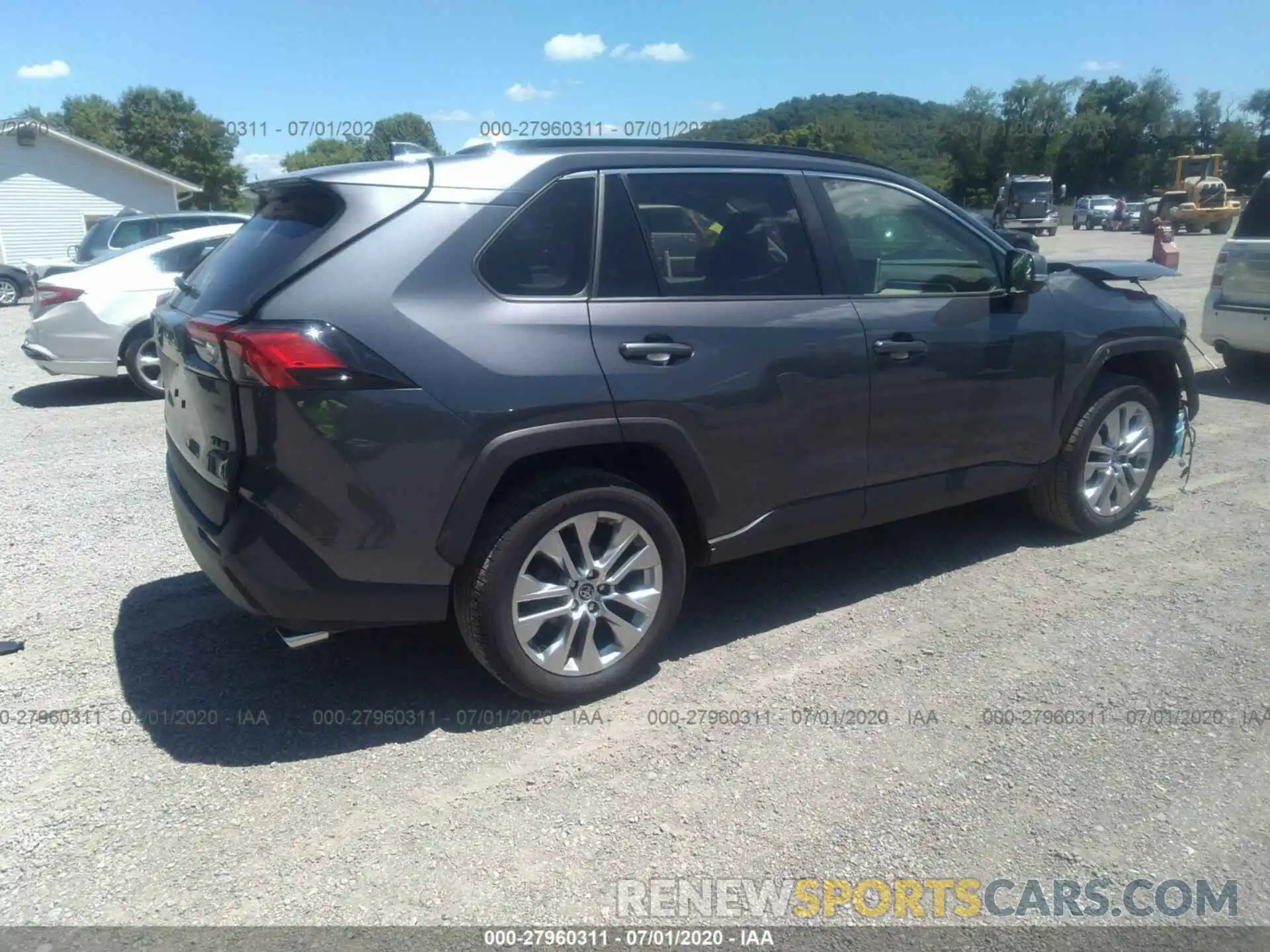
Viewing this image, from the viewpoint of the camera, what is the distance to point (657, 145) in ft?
12.4

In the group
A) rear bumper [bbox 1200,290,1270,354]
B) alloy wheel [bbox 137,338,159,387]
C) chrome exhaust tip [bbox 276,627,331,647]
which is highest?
rear bumper [bbox 1200,290,1270,354]

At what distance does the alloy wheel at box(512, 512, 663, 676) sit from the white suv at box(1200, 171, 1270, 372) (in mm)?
7549

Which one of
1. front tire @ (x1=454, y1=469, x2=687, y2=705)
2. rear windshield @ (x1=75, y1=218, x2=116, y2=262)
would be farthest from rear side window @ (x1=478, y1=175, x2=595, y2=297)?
rear windshield @ (x1=75, y1=218, x2=116, y2=262)

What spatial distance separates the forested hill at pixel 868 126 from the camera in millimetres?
32531

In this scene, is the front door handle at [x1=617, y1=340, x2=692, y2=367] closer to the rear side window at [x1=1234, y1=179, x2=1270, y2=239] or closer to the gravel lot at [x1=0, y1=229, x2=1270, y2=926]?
the gravel lot at [x1=0, y1=229, x2=1270, y2=926]

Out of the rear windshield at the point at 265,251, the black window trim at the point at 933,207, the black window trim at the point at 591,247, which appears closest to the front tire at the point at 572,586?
the black window trim at the point at 591,247

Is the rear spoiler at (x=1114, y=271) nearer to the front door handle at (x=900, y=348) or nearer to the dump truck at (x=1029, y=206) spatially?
the front door handle at (x=900, y=348)

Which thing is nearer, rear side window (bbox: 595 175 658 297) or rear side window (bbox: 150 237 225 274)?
rear side window (bbox: 595 175 658 297)

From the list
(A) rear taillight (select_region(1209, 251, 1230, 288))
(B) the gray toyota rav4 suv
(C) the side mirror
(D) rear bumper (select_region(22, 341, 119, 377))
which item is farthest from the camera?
(A) rear taillight (select_region(1209, 251, 1230, 288))

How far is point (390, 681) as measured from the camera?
3.79 metres

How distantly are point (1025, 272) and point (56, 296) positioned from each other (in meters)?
8.32

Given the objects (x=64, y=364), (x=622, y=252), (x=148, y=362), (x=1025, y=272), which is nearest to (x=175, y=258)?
(x=148, y=362)

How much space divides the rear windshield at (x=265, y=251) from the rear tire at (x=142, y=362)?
6.14m

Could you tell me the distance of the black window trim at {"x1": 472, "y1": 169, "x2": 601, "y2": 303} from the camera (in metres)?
3.24
